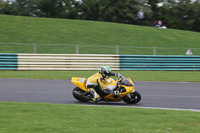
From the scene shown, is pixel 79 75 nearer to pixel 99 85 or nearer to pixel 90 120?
pixel 99 85

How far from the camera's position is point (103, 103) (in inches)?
408

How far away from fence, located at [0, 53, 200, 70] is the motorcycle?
27.6 ft

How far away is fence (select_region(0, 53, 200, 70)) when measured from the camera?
18219mm

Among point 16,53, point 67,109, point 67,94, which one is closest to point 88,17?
point 16,53

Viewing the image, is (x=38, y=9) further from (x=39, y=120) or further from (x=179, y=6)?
(x=39, y=120)

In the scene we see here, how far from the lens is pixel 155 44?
87.8 ft

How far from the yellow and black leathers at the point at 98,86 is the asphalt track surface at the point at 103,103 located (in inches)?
15.8

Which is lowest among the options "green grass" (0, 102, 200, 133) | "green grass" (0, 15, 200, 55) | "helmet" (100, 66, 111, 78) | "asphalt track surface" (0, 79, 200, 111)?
"asphalt track surface" (0, 79, 200, 111)

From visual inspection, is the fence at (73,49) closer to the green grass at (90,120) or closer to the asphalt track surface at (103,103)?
the asphalt track surface at (103,103)

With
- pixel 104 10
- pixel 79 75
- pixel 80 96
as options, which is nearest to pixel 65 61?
pixel 79 75

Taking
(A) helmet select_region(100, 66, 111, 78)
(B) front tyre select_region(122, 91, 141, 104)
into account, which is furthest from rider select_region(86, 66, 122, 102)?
(B) front tyre select_region(122, 91, 141, 104)

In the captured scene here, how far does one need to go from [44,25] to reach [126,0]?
2350cm

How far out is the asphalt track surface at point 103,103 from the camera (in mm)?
10312

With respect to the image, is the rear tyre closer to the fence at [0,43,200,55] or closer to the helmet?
the helmet
